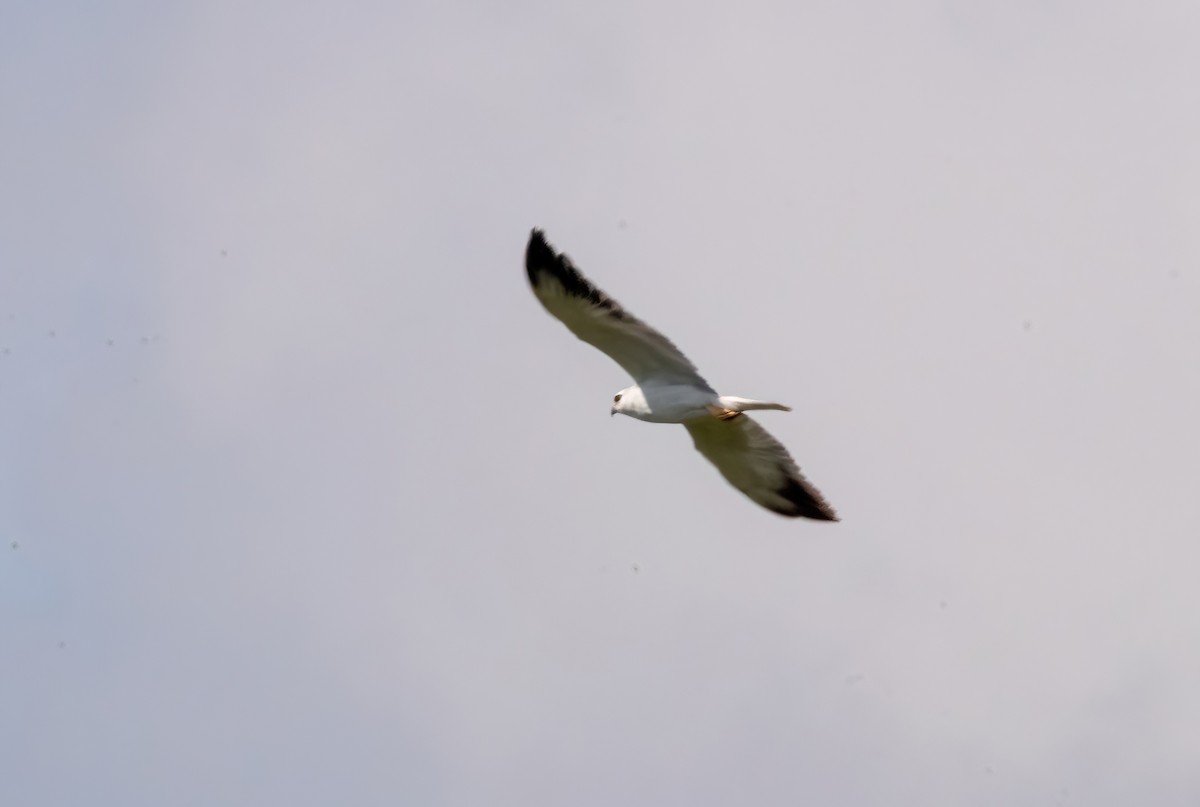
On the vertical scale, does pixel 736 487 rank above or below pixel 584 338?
below

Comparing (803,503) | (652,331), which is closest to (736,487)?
(803,503)

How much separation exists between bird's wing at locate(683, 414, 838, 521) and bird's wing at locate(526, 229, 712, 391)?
2.69ft

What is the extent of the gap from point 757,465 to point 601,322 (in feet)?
9.59

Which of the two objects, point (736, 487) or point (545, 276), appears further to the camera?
point (736, 487)

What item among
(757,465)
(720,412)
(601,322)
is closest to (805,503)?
(757,465)

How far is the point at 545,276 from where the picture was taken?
76.1 ft

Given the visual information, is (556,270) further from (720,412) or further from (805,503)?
(805,503)

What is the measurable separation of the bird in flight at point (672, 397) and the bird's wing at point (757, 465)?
0.04 ft

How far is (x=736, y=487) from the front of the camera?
25750 mm

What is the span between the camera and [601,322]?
23594 mm

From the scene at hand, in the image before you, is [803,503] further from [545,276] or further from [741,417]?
[545,276]

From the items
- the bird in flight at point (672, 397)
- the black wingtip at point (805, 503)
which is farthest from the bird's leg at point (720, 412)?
the black wingtip at point (805, 503)

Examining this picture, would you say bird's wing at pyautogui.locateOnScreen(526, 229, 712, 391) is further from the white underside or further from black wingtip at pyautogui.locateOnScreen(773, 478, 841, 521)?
black wingtip at pyautogui.locateOnScreen(773, 478, 841, 521)

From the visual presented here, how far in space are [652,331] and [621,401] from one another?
4.55ft
